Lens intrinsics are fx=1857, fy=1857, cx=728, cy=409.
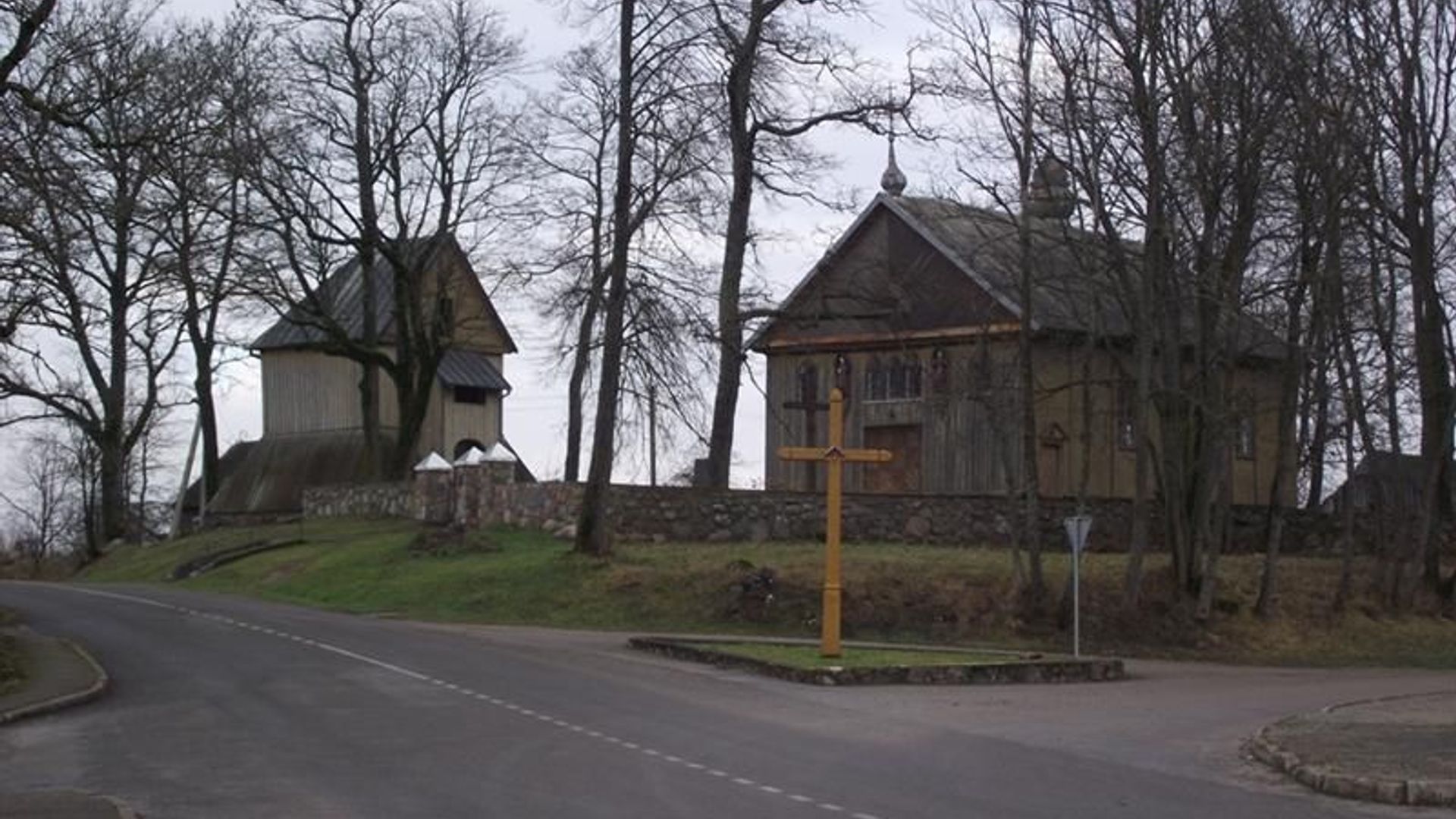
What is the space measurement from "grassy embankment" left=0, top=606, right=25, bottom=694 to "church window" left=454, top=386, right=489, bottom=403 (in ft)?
115

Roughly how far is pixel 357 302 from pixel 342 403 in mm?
3580

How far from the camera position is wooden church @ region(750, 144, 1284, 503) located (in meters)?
43.0

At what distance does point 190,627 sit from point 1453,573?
25060 mm

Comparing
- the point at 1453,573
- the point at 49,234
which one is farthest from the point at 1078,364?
the point at 49,234

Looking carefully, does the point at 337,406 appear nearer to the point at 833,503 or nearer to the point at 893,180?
the point at 893,180

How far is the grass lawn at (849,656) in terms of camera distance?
2511 centimetres

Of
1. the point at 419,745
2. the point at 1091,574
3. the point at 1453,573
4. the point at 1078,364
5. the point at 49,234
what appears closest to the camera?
the point at 419,745

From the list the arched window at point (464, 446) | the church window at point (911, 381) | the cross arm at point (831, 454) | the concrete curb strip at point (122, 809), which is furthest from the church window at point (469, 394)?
the concrete curb strip at point (122, 809)

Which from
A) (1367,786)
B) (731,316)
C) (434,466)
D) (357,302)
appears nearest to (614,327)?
(731,316)

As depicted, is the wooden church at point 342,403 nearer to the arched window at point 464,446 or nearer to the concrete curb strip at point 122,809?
the arched window at point 464,446

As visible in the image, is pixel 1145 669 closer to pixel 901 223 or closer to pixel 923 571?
pixel 923 571

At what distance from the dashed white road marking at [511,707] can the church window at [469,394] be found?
28.3 meters

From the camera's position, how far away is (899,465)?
48.2 metres

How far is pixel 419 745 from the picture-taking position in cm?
1673
